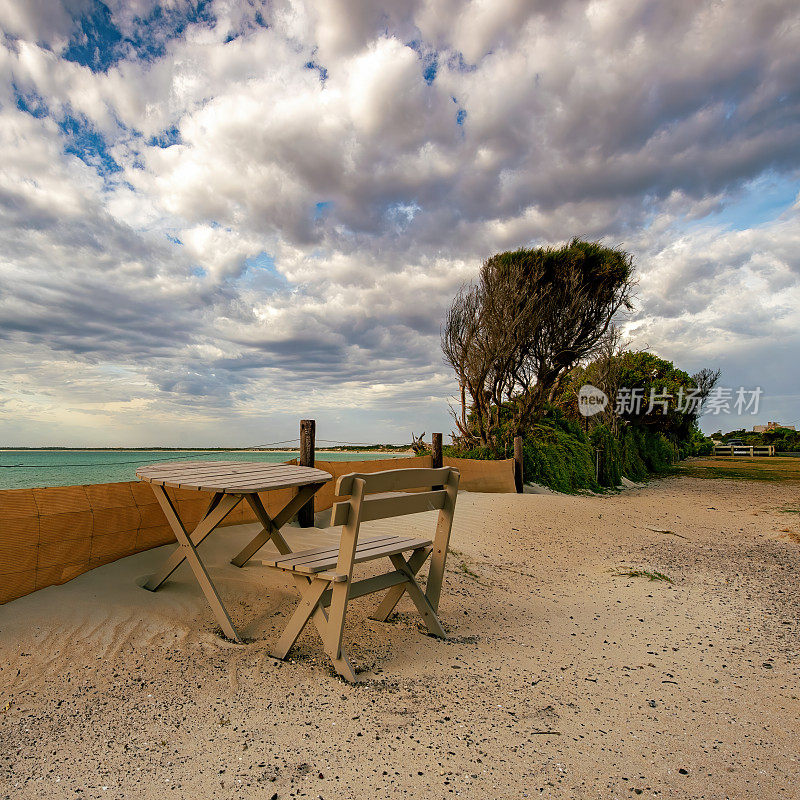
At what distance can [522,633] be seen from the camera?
→ 146 inches

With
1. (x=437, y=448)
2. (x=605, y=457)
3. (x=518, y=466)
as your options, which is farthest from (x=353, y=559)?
(x=605, y=457)

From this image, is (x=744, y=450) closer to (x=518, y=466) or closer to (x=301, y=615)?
(x=518, y=466)

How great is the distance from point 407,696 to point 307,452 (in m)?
4.13

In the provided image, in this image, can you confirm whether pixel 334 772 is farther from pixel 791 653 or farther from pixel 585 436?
pixel 585 436

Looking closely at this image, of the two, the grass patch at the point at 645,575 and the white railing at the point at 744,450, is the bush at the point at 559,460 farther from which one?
the white railing at the point at 744,450

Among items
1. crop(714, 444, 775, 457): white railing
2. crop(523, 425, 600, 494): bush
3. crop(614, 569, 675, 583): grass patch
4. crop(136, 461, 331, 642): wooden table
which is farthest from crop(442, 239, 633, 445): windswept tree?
crop(714, 444, 775, 457): white railing

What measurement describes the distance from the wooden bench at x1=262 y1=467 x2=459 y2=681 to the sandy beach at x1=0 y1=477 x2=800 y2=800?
222 mm

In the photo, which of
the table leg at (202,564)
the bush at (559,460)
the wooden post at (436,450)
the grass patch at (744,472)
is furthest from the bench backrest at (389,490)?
the grass patch at (744,472)

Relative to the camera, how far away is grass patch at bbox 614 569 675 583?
5.25m

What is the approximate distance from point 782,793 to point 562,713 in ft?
2.98

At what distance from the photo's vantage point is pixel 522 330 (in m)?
13.4

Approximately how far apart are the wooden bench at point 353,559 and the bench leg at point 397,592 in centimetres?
1

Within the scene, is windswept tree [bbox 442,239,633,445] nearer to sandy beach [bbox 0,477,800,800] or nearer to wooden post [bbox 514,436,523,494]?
wooden post [bbox 514,436,523,494]

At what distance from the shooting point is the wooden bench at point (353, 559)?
2.77 m
